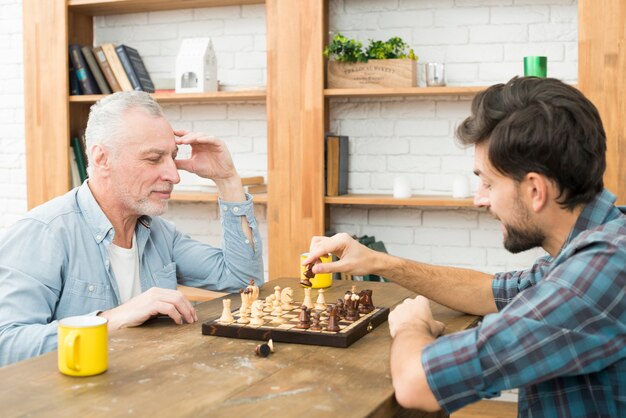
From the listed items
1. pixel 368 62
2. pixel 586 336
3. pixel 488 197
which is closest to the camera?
pixel 586 336

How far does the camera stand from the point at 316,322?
1.65 meters

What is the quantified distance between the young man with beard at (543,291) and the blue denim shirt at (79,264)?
0.82 metres

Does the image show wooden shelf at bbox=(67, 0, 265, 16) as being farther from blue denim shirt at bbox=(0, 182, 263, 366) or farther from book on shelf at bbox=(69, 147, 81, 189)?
blue denim shirt at bbox=(0, 182, 263, 366)

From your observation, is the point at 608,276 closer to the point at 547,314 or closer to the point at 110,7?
the point at 547,314

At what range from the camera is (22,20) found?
4.09 m

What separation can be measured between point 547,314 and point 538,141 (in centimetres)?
34

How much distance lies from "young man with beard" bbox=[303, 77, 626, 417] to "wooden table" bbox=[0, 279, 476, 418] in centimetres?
8

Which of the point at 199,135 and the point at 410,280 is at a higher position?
the point at 199,135

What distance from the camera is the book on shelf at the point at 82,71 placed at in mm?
3920

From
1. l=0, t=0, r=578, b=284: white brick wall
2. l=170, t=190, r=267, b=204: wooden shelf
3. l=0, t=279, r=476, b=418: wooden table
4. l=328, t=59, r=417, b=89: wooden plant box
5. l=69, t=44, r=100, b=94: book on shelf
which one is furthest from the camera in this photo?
l=69, t=44, r=100, b=94: book on shelf

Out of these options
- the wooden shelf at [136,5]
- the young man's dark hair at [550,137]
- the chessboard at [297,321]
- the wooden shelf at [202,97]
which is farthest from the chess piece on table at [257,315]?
the wooden shelf at [136,5]

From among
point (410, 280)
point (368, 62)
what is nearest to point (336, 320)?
point (410, 280)

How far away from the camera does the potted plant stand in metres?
3.40

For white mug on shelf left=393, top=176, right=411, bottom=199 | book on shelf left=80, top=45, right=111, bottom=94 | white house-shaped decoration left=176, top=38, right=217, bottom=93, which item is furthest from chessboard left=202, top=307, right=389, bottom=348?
book on shelf left=80, top=45, right=111, bottom=94
